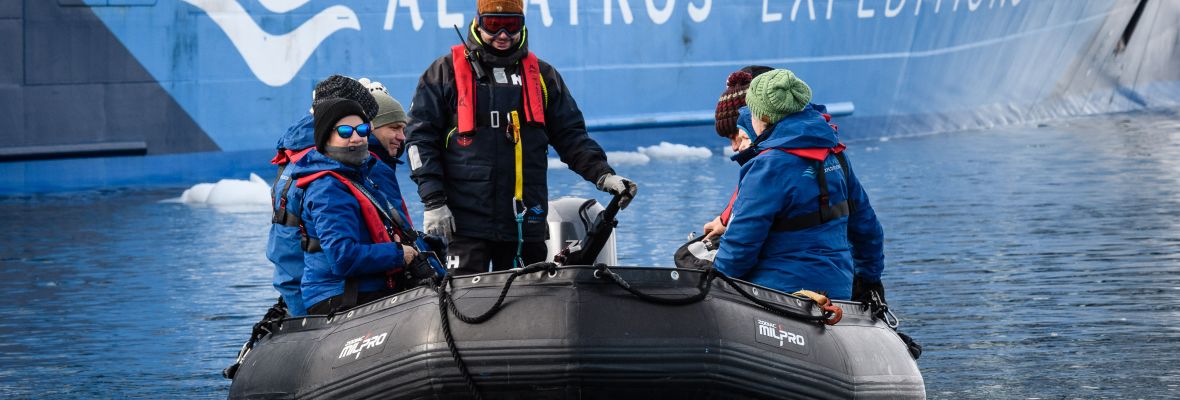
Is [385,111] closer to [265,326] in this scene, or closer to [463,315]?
[265,326]

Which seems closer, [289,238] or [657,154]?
[289,238]

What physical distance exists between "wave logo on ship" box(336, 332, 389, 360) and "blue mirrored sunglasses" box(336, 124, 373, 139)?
2.16ft

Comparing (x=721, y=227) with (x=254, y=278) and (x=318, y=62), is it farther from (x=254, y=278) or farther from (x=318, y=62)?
(x=318, y=62)

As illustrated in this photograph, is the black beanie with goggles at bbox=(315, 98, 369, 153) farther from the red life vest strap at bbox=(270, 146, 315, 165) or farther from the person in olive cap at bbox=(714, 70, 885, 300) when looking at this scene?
the person in olive cap at bbox=(714, 70, 885, 300)

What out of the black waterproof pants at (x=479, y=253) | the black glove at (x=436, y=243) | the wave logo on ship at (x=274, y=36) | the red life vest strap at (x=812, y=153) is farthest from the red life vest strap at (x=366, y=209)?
the wave logo on ship at (x=274, y=36)

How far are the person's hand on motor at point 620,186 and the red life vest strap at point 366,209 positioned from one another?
2.67 ft

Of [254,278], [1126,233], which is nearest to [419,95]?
[254,278]

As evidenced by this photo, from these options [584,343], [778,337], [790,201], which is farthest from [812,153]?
[584,343]

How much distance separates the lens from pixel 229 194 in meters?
14.7

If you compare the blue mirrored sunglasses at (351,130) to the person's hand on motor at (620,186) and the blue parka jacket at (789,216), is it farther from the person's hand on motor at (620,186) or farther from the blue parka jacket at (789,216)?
the blue parka jacket at (789,216)

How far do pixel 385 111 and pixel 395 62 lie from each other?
40.6ft

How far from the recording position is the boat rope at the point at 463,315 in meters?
4.36

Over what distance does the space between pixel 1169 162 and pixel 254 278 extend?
36.5ft

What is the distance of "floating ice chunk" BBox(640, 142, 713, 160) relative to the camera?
19172 millimetres
